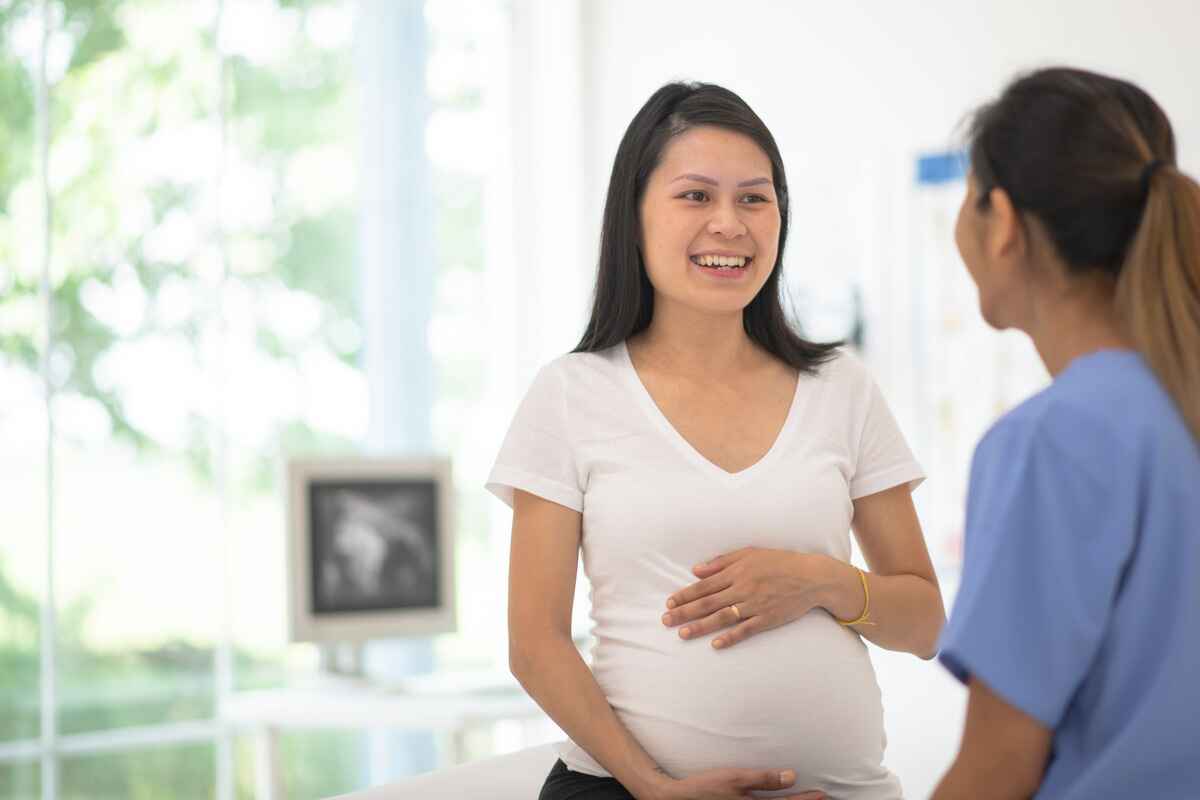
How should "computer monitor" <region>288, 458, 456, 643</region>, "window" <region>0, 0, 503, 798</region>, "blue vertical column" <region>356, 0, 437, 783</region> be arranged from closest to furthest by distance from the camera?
"computer monitor" <region>288, 458, 456, 643</region>, "window" <region>0, 0, 503, 798</region>, "blue vertical column" <region>356, 0, 437, 783</region>

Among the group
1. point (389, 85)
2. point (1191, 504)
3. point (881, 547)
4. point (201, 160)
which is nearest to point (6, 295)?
point (201, 160)

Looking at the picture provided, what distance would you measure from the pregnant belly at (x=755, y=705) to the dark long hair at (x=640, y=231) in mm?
394

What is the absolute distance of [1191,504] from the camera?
1.09m

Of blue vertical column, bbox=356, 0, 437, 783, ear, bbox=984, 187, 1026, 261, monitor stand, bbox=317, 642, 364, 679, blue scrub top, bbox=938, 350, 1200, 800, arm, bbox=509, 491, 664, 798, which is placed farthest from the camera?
blue vertical column, bbox=356, 0, 437, 783

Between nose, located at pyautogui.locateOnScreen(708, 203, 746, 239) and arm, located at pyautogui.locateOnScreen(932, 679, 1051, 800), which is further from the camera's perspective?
nose, located at pyautogui.locateOnScreen(708, 203, 746, 239)

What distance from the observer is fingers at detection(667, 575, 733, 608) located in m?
1.56

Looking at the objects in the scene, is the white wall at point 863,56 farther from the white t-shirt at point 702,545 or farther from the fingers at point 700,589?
the fingers at point 700,589

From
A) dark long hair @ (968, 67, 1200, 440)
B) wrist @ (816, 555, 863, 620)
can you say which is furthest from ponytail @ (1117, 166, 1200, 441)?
wrist @ (816, 555, 863, 620)

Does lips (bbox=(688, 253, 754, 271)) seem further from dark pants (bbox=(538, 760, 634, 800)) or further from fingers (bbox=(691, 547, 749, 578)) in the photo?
dark pants (bbox=(538, 760, 634, 800))

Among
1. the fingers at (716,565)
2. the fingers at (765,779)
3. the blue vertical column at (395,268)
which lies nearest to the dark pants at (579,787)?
the fingers at (765,779)

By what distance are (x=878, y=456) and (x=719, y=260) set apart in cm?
33

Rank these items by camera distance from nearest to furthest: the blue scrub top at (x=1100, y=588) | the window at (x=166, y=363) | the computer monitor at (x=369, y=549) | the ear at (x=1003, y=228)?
the blue scrub top at (x=1100, y=588), the ear at (x=1003, y=228), the computer monitor at (x=369, y=549), the window at (x=166, y=363)

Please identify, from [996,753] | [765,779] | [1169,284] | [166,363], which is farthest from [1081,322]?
[166,363]

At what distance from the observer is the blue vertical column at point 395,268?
4141mm
